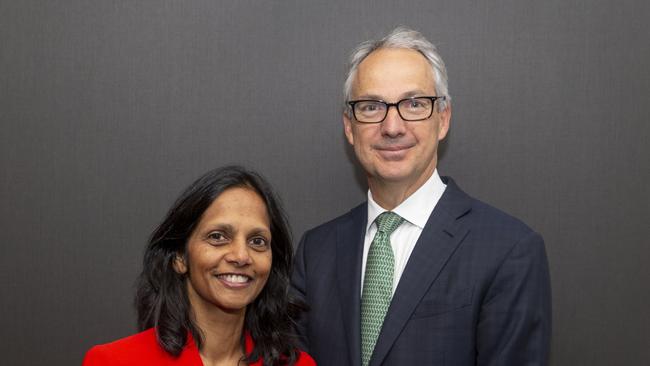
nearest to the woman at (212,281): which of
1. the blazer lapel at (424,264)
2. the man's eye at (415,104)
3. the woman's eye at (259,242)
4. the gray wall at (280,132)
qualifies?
the woman's eye at (259,242)

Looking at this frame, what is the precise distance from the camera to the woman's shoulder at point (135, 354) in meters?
1.70

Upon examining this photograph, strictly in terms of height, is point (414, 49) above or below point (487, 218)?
above

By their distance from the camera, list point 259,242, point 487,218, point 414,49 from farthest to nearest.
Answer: point 414,49 → point 487,218 → point 259,242


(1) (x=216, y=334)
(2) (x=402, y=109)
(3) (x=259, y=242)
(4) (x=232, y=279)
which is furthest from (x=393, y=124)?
(1) (x=216, y=334)

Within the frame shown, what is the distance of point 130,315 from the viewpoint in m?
2.52

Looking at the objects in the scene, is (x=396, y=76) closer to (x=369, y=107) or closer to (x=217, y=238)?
(x=369, y=107)

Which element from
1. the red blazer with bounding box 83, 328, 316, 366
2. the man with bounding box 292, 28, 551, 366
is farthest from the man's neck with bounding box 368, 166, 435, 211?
the red blazer with bounding box 83, 328, 316, 366

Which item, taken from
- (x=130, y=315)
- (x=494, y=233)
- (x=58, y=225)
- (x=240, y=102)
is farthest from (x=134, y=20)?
(x=494, y=233)

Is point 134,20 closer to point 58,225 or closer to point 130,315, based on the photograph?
point 58,225

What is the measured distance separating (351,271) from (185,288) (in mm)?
466

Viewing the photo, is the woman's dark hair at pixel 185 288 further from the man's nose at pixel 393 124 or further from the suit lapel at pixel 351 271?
the man's nose at pixel 393 124

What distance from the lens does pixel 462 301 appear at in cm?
187

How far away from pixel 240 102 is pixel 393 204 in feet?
2.36

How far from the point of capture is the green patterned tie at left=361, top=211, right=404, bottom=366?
1948 millimetres
